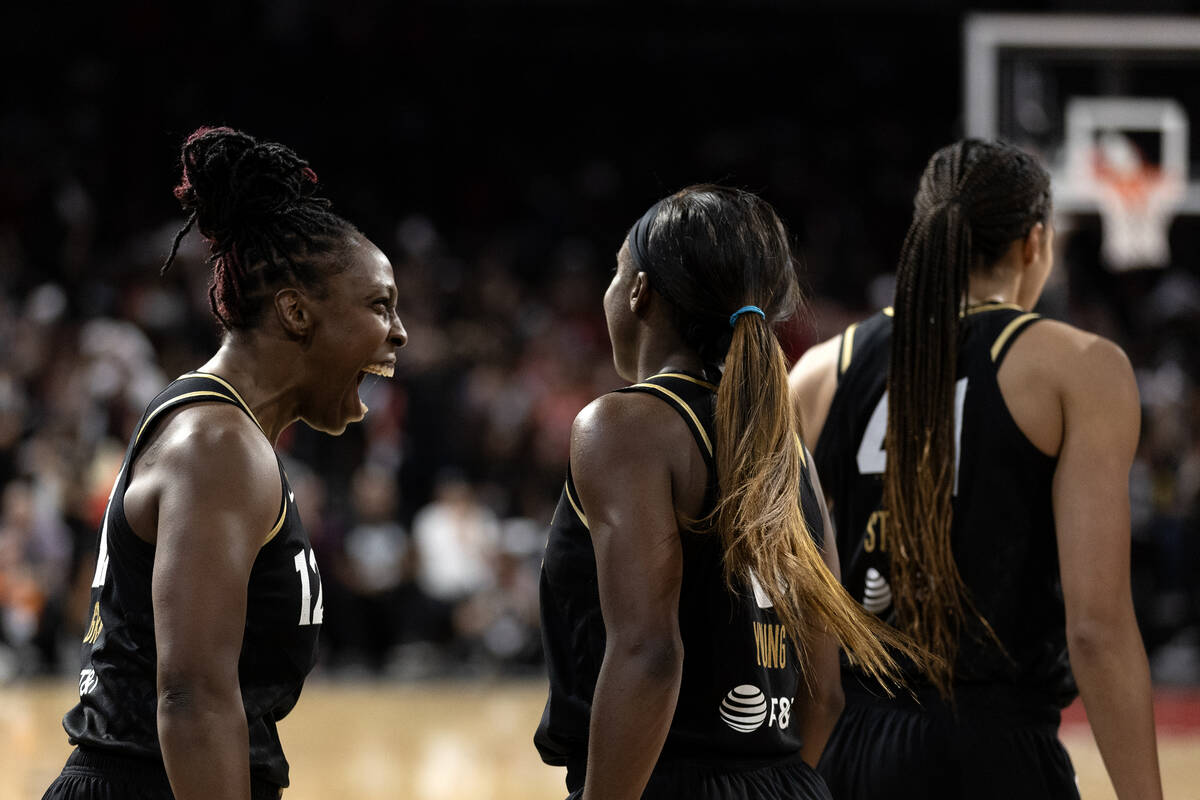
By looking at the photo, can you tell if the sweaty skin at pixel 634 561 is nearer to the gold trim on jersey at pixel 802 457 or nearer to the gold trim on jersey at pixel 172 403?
the gold trim on jersey at pixel 802 457

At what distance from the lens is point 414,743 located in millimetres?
7301

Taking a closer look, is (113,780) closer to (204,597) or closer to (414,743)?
(204,597)

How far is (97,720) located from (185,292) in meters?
→ 9.80

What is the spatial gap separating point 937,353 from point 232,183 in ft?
4.29

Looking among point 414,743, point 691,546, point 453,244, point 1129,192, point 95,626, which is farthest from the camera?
point 453,244

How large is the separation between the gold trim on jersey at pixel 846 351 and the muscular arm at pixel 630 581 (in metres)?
0.88

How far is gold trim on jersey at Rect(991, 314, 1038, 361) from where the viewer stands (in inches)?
101

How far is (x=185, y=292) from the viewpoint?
37.4 ft

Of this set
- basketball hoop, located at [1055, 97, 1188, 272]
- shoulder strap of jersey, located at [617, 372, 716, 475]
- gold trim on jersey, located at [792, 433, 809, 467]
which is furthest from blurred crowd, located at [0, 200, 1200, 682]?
shoulder strap of jersey, located at [617, 372, 716, 475]

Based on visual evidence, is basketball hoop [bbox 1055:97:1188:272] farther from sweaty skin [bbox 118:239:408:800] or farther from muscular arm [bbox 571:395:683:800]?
sweaty skin [bbox 118:239:408:800]

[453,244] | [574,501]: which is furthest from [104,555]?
[453,244]

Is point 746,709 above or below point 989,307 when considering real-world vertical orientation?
below

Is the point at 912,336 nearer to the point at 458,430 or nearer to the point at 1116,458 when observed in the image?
the point at 1116,458

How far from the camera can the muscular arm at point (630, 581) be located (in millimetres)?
1881
